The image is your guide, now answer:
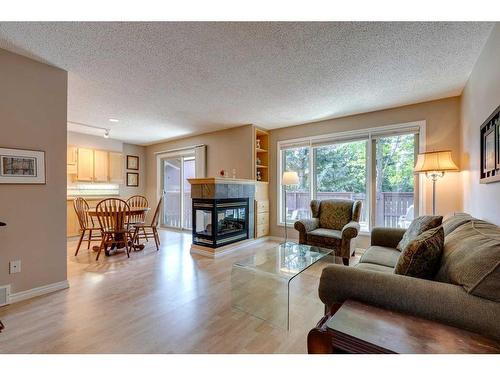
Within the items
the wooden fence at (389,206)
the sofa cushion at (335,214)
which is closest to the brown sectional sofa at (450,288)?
the sofa cushion at (335,214)

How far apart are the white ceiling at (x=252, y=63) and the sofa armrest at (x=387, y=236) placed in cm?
172

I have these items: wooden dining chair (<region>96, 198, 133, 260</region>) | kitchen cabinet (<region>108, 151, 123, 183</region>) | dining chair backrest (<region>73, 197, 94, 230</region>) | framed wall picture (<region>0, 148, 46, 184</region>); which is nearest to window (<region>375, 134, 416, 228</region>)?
wooden dining chair (<region>96, 198, 133, 260</region>)

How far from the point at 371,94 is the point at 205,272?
10.5 ft

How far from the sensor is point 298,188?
15.9 feet

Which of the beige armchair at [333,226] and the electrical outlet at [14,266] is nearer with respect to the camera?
the electrical outlet at [14,266]

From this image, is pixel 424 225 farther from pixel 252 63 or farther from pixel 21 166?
pixel 21 166

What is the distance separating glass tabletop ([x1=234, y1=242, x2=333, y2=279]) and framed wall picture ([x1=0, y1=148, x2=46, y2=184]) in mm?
2147

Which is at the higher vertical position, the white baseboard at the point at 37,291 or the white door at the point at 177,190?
the white door at the point at 177,190

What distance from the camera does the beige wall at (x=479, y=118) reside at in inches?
72.4

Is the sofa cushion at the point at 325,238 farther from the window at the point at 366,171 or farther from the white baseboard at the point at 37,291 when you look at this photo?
the white baseboard at the point at 37,291

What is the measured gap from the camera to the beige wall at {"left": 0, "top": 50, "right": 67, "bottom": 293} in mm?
2182

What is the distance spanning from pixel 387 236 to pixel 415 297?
1681 mm
